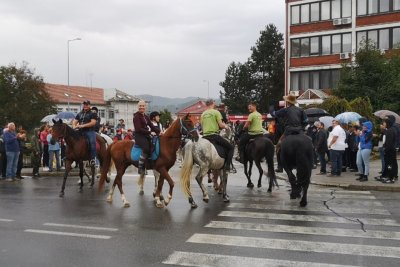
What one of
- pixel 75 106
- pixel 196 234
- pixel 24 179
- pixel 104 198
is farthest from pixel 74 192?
pixel 75 106

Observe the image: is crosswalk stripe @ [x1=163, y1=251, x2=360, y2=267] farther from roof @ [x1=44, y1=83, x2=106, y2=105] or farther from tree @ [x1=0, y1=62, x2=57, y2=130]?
roof @ [x1=44, y1=83, x2=106, y2=105]

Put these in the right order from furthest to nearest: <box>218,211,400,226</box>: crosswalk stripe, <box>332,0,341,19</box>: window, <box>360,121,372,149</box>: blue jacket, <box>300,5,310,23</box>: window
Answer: <box>300,5,310,23</box>: window → <box>332,0,341,19</box>: window → <box>360,121,372,149</box>: blue jacket → <box>218,211,400,226</box>: crosswalk stripe

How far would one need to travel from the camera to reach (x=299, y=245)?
6.96 metres

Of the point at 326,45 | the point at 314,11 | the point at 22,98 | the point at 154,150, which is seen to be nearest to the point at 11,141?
the point at 154,150

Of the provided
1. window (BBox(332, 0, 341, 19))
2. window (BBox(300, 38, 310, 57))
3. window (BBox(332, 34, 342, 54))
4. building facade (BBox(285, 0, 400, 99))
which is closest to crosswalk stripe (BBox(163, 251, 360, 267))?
building facade (BBox(285, 0, 400, 99))

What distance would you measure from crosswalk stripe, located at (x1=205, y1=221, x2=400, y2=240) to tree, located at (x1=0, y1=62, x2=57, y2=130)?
177 feet

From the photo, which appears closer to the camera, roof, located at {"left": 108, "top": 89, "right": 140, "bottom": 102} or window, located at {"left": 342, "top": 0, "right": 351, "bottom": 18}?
window, located at {"left": 342, "top": 0, "right": 351, "bottom": 18}

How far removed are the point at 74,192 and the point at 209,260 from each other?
Answer: 24.5ft

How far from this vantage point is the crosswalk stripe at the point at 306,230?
Result: 299 inches

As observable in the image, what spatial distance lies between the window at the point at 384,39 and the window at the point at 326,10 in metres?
5.68

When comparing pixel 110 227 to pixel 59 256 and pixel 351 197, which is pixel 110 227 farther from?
pixel 351 197

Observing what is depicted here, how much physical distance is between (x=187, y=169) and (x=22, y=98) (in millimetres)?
53888

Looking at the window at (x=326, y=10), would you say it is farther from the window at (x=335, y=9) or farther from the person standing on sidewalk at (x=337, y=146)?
the person standing on sidewalk at (x=337, y=146)

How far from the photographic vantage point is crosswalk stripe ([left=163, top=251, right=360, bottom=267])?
6.04 m
